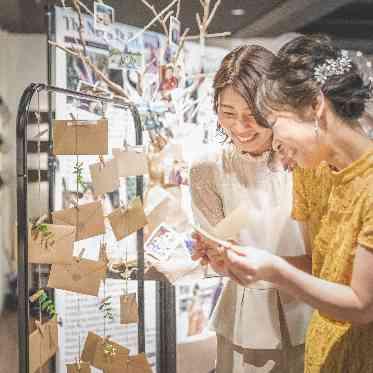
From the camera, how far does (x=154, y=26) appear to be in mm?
1845

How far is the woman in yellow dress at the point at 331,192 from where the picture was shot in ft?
3.26

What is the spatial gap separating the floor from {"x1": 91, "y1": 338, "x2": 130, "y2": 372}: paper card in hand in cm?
27

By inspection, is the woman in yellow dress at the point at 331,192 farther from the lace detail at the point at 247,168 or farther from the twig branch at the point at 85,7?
the twig branch at the point at 85,7

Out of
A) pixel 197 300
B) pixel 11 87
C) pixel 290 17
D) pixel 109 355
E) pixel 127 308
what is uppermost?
pixel 290 17

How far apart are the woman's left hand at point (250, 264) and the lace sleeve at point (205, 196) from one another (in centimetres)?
33

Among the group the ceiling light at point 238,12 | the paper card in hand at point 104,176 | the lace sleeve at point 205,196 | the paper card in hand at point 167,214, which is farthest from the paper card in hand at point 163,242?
the ceiling light at point 238,12

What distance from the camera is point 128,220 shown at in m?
1.38

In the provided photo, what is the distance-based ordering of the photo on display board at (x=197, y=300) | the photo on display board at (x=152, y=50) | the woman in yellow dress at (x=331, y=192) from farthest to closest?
the photo on display board at (x=197, y=300) → the photo on display board at (x=152, y=50) → the woman in yellow dress at (x=331, y=192)

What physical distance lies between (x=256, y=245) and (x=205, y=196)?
185 mm

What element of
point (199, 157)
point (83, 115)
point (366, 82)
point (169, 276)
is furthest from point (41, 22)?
point (366, 82)

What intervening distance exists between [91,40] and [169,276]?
89 cm

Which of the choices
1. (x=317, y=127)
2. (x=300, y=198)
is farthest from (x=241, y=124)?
(x=317, y=127)

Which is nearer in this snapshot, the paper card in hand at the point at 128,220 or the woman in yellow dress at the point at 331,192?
the woman in yellow dress at the point at 331,192

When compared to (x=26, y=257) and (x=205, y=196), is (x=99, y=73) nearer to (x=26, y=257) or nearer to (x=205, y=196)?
(x=205, y=196)
